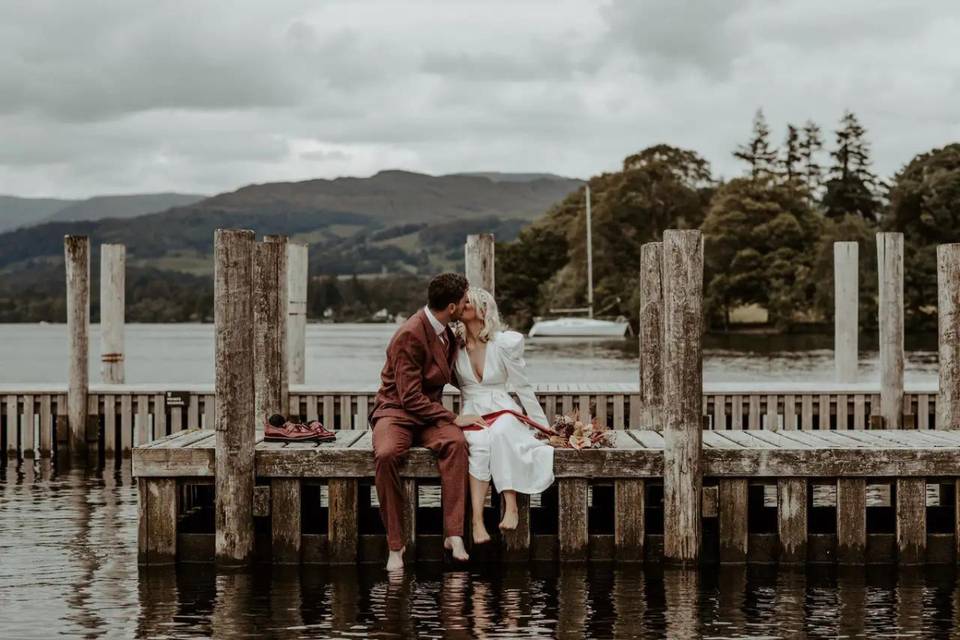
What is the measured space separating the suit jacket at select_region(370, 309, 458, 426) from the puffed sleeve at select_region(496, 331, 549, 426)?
1.43ft

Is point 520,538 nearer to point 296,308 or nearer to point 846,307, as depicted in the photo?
point 296,308

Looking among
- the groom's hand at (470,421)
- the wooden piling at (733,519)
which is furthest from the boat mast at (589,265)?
the groom's hand at (470,421)

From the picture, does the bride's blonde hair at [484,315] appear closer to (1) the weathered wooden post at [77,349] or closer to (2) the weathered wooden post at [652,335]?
(2) the weathered wooden post at [652,335]

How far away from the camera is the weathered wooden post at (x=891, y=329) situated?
65.2 ft

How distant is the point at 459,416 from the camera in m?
11.3

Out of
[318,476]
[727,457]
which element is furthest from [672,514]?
[318,476]

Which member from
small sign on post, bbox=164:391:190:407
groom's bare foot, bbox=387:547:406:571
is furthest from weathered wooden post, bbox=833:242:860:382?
groom's bare foot, bbox=387:547:406:571

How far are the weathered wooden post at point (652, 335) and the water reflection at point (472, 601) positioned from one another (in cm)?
273

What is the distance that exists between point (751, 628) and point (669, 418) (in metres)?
1.87

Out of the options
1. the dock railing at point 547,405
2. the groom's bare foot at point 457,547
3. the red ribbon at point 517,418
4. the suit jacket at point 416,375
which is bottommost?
the groom's bare foot at point 457,547

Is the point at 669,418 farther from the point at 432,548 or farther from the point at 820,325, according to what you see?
the point at 820,325

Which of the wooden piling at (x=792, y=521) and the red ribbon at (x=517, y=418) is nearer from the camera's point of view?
the red ribbon at (x=517, y=418)

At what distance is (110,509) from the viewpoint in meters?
16.0

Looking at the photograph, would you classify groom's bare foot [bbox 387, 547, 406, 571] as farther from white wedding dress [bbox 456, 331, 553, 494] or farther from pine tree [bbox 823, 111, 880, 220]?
pine tree [bbox 823, 111, 880, 220]
